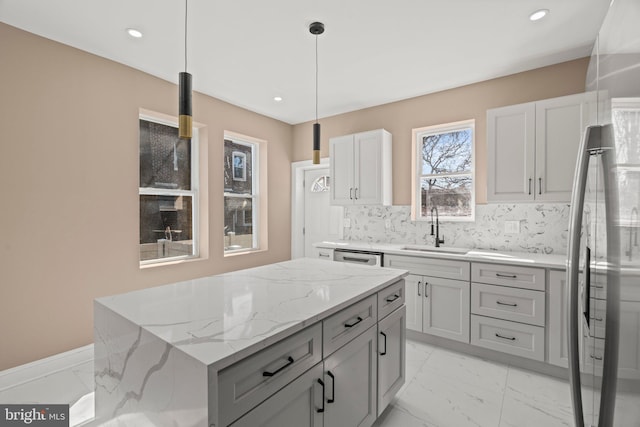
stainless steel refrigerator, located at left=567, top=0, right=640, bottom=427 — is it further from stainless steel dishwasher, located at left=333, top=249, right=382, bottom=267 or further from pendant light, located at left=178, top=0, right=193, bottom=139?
stainless steel dishwasher, located at left=333, top=249, right=382, bottom=267

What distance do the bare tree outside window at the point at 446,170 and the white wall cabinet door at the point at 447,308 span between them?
3.23 ft

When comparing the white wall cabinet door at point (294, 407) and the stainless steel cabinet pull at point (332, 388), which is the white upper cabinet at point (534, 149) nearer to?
the stainless steel cabinet pull at point (332, 388)

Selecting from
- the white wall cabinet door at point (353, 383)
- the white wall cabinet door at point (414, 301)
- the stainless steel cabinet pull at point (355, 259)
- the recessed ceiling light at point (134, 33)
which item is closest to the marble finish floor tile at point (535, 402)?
the white wall cabinet door at point (414, 301)

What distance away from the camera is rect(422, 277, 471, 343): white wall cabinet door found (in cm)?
280

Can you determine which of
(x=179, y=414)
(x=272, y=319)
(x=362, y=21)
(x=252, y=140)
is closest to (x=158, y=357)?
(x=179, y=414)

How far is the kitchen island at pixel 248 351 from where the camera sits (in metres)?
0.91

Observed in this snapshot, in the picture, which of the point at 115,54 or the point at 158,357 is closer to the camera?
the point at 158,357

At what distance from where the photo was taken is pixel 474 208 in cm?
340

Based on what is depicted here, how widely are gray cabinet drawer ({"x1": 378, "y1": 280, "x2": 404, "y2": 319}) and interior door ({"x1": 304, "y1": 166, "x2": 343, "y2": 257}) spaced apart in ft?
8.47

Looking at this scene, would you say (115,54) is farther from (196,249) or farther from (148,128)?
(196,249)

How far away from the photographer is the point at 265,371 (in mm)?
1025

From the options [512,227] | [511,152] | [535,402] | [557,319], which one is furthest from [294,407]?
[512,227]

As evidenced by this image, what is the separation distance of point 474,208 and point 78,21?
4011 mm

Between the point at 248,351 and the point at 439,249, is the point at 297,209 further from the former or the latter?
the point at 248,351
